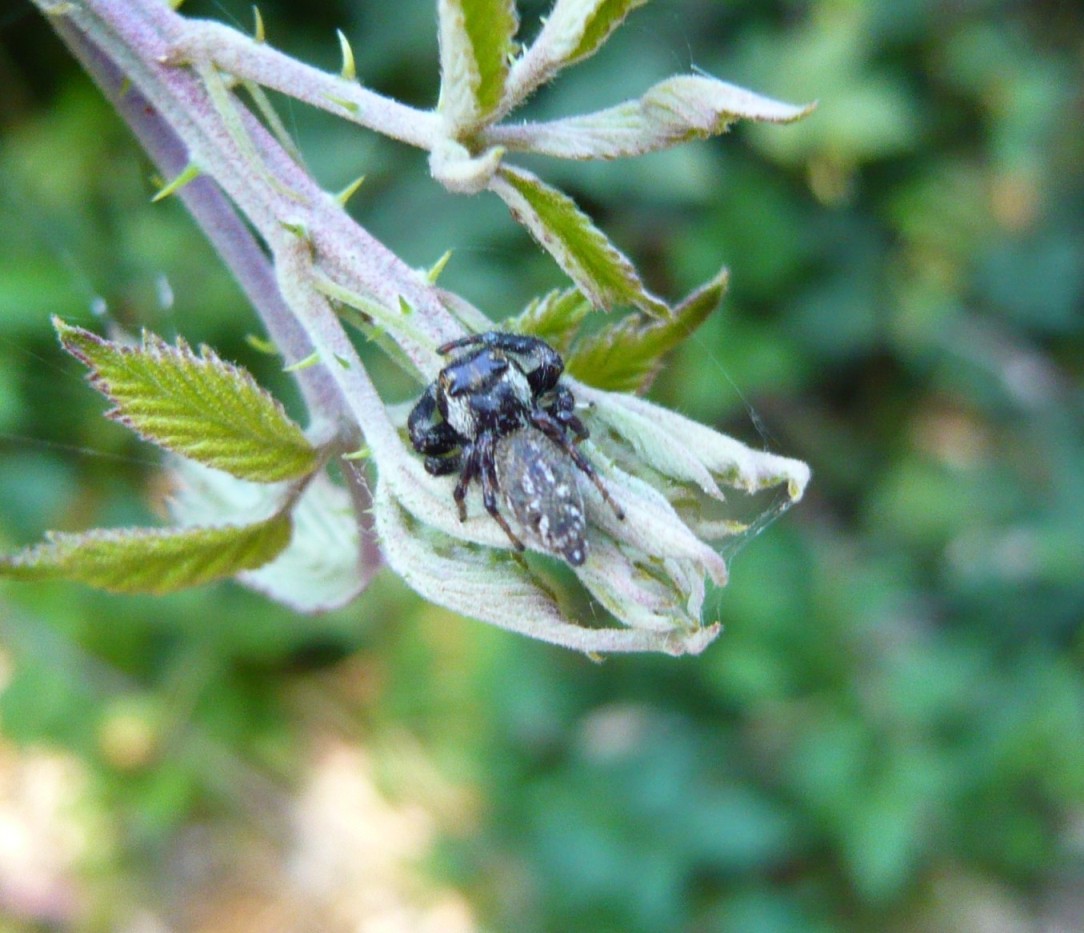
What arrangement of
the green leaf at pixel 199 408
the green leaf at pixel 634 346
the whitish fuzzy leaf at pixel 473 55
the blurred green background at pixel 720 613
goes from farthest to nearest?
the blurred green background at pixel 720 613
the green leaf at pixel 634 346
the green leaf at pixel 199 408
the whitish fuzzy leaf at pixel 473 55

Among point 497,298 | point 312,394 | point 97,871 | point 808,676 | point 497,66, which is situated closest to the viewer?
point 497,66

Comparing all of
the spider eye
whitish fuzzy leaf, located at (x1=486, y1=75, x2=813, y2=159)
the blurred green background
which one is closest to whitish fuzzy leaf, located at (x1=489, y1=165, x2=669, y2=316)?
whitish fuzzy leaf, located at (x1=486, y1=75, x2=813, y2=159)

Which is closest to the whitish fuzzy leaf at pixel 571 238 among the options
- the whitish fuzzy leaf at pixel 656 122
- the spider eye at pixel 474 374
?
the whitish fuzzy leaf at pixel 656 122

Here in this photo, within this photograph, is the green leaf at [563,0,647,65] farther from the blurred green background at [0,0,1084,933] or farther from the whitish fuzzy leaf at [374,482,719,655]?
the blurred green background at [0,0,1084,933]

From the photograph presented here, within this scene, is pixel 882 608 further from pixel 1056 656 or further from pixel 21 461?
pixel 21 461

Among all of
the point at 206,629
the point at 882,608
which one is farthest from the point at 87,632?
the point at 882,608

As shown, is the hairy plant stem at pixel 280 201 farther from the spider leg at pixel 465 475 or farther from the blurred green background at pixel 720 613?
the blurred green background at pixel 720 613
